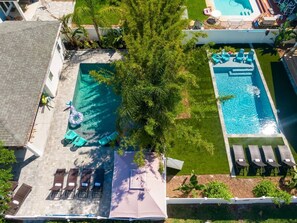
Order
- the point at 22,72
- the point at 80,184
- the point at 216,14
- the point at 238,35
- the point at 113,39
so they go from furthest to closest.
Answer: the point at 216,14
the point at 238,35
the point at 113,39
the point at 22,72
the point at 80,184

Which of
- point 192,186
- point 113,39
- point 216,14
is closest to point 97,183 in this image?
point 192,186

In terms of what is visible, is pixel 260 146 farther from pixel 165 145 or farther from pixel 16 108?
pixel 16 108

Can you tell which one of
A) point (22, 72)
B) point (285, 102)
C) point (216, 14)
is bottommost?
point (285, 102)

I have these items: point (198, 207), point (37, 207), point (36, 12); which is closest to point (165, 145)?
point (198, 207)

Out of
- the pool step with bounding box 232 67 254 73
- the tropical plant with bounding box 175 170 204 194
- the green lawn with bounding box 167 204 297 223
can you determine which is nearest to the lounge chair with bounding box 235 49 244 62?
the pool step with bounding box 232 67 254 73

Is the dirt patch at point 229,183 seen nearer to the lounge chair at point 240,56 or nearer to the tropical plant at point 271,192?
the tropical plant at point 271,192

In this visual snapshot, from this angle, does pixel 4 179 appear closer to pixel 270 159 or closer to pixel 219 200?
pixel 219 200

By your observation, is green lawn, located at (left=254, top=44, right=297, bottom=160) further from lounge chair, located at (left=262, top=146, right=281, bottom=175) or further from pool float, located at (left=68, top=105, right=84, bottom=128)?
pool float, located at (left=68, top=105, right=84, bottom=128)
